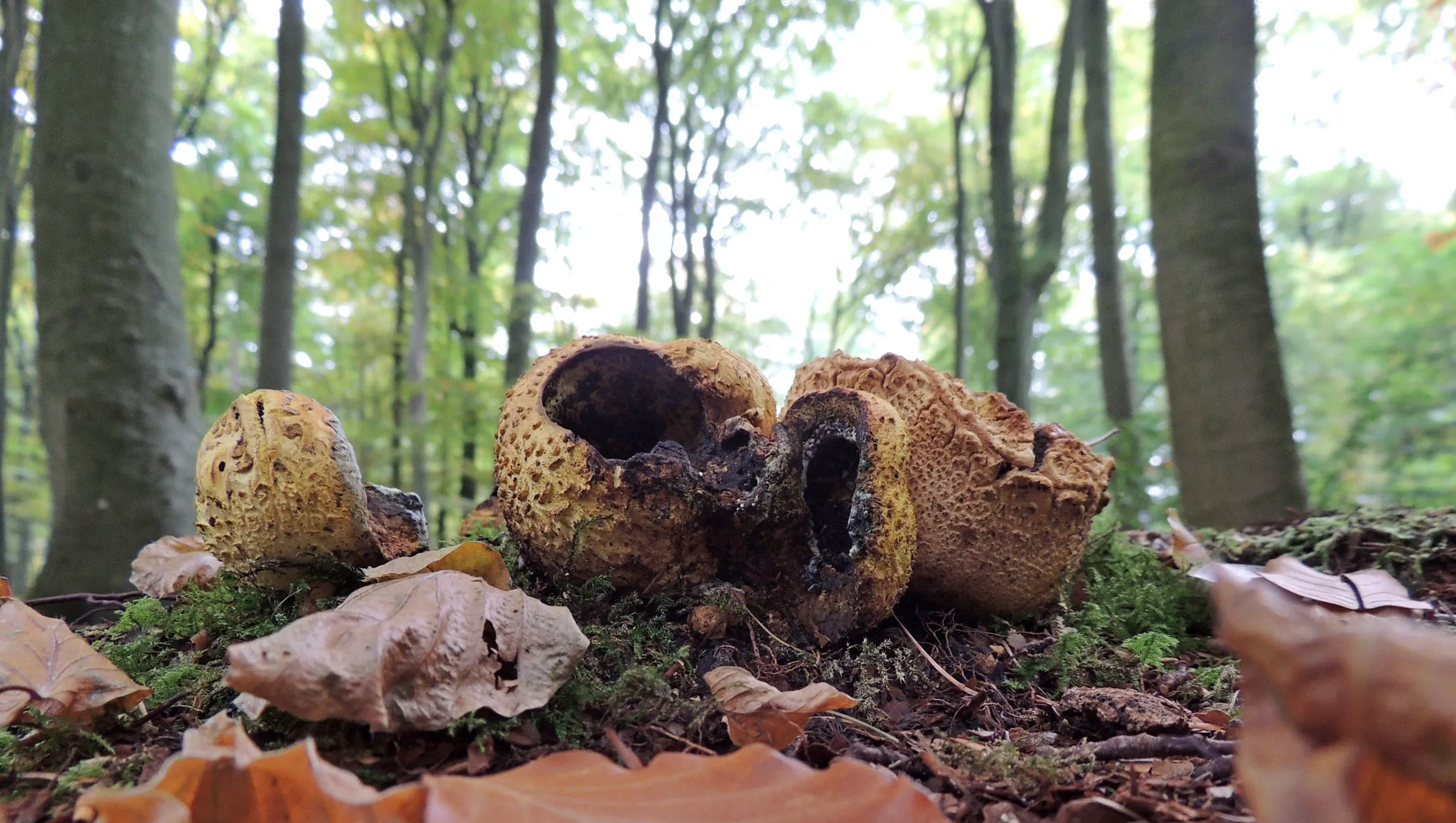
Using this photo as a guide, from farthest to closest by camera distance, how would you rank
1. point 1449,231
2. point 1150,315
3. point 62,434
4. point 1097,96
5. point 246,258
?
point 1150,315, point 246,258, point 1449,231, point 1097,96, point 62,434

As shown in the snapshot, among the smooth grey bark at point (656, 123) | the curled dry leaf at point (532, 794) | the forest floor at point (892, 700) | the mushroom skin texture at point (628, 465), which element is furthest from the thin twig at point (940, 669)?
the smooth grey bark at point (656, 123)

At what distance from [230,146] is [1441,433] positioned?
15.9 meters

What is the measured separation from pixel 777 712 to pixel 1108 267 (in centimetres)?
618

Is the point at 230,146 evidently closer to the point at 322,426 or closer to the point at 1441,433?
the point at 322,426

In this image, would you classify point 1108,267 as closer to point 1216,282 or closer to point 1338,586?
point 1216,282

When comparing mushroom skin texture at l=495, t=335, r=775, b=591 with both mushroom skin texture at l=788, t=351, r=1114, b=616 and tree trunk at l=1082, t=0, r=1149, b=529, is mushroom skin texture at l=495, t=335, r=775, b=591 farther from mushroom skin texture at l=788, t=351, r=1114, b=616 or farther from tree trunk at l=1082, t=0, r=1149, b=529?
tree trunk at l=1082, t=0, r=1149, b=529

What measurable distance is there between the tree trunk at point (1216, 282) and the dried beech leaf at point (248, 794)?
4.00 metres

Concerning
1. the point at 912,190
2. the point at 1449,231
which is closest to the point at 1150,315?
the point at 912,190

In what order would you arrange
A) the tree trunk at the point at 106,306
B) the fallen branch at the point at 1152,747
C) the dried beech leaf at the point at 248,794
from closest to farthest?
the dried beech leaf at the point at 248,794
the fallen branch at the point at 1152,747
the tree trunk at the point at 106,306

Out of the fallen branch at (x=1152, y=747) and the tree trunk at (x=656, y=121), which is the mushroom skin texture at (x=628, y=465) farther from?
the tree trunk at (x=656, y=121)

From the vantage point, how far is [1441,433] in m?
9.41

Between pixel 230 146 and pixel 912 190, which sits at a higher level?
pixel 912 190

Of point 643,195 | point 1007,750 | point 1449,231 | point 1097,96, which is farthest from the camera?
point 643,195

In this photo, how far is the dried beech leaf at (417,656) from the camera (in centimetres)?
Answer: 107
